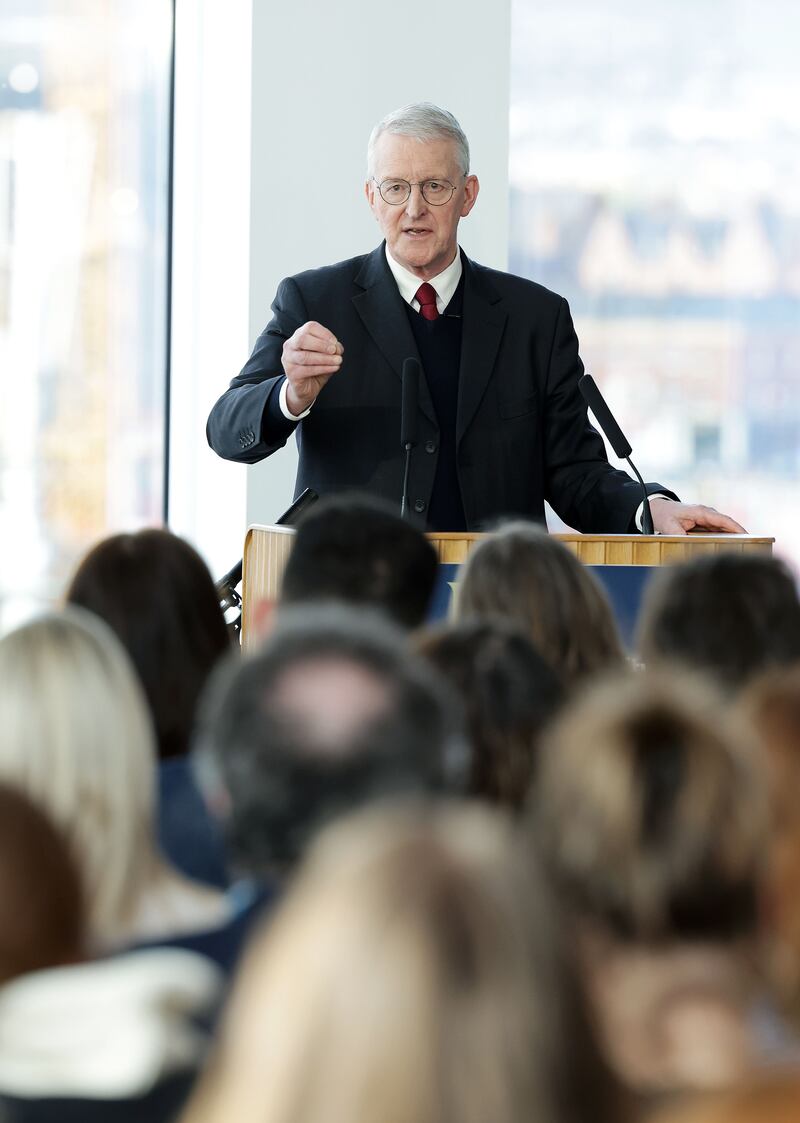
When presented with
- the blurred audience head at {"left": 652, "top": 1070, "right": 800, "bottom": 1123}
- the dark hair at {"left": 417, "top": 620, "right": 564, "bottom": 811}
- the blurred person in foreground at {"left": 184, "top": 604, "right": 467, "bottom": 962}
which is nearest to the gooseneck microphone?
the dark hair at {"left": 417, "top": 620, "right": 564, "bottom": 811}

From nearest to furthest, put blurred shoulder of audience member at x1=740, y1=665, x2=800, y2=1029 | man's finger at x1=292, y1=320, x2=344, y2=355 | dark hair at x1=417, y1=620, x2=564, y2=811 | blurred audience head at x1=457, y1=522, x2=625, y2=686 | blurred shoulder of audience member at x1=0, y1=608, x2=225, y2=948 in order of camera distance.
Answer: blurred shoulder of audience member at x1=740, y1=665, x2=800, y2=1029 → blurred shoulder of audience member at x1=0, y1=608, x2=225, y2=948 → dark hair at x1=417, y1=620, x2=564, y2=811 → blurred audience head at x1=457, y1=522, x2=625, y2=686 → man's finger at x1=292, y1=320, x2=344, y2=355

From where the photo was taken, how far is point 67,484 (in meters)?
5.66

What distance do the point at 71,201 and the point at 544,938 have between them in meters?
5.15

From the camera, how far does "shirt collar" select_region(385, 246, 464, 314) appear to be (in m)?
4.01

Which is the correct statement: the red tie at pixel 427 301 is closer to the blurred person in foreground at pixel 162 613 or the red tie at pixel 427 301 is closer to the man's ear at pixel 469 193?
the man's ear at pixel 469 193

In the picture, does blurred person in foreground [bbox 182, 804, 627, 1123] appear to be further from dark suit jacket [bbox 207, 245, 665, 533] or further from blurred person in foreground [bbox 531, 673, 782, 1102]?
dark suit jacket [bbox 207, 245, 665, 533]

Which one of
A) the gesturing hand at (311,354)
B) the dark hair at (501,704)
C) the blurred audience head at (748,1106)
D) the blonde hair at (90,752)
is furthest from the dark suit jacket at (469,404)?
the blurred audience head at (748,1106)

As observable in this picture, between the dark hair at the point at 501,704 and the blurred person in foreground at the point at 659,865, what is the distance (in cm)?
37

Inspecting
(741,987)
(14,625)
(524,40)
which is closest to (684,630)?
(14,625)

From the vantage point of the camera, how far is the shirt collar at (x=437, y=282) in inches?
158

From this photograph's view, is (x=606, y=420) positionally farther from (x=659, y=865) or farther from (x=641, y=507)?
(x=659, y=865)

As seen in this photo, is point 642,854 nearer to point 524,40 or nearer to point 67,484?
point 67,484

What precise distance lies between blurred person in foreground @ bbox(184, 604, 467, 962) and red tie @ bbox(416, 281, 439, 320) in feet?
8.96

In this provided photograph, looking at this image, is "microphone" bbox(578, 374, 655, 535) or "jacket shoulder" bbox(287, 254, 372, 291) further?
"jacket shoulder" bbox(287, 254, 372, 291)
